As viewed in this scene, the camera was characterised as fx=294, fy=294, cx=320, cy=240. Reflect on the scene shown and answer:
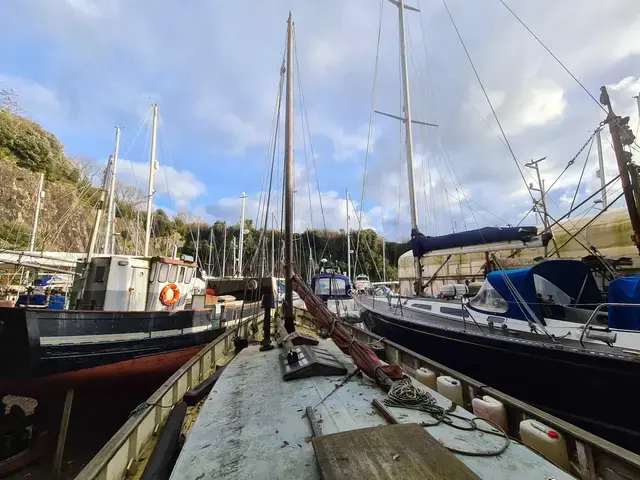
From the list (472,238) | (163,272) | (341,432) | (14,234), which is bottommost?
(341,432)

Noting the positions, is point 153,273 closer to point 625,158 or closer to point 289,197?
point 289,197

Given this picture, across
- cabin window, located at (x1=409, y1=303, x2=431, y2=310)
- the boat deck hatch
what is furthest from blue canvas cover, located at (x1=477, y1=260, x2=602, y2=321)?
the boat deck hatch

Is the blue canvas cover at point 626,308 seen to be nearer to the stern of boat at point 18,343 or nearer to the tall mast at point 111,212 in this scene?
the stern of boat at point 18,343

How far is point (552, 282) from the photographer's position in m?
6.28

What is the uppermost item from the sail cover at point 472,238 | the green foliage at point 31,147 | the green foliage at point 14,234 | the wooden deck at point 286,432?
the green foliage at point 31,147

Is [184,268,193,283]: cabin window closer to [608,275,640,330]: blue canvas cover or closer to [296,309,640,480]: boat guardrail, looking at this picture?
[296,309,640,480]: boat guardrail

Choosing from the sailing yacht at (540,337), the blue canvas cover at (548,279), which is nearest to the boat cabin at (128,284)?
the sailing yacht at (540,337)

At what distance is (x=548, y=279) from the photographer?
20.5ft

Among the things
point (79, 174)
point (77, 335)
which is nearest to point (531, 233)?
point (77, 335)

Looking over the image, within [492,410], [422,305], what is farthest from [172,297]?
[492,410]

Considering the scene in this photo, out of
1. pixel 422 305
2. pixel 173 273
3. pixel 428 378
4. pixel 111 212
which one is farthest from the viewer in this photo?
pixel 111 212

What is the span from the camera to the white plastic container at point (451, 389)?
3.92m

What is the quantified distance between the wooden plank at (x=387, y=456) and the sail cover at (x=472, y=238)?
6.87 m

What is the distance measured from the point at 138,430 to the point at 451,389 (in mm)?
3784
